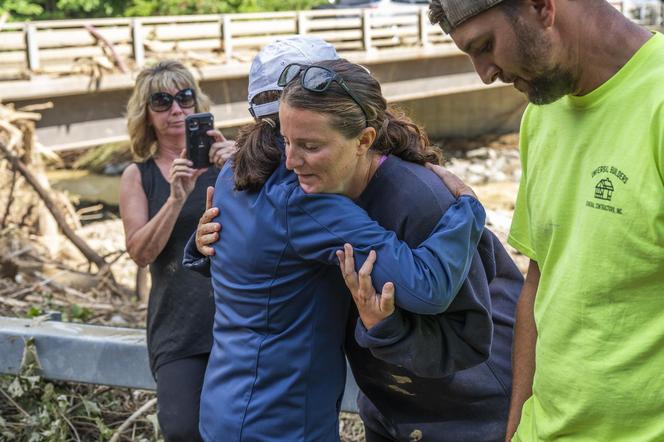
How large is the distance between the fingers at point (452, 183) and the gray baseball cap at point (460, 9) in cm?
60

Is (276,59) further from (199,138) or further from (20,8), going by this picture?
(20,8)

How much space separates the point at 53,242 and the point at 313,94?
11271 mm

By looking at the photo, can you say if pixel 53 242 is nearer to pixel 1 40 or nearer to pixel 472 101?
pixel 1 40

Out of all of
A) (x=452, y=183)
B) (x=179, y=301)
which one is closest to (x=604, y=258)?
(x=452, y=183)

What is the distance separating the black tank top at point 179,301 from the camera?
14.3ft

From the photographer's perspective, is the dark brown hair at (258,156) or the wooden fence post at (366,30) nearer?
the dark brown hair at (258,156)

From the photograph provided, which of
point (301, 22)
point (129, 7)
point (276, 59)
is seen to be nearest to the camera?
point (276, 59)

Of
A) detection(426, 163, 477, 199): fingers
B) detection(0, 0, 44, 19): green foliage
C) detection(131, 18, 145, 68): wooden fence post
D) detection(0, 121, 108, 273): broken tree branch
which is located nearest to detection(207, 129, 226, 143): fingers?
detection(426, 163, 477, 199): fingers

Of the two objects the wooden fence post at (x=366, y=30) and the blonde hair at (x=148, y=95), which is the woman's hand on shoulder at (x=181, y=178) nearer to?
the blonde hair at (x=148, y=95)

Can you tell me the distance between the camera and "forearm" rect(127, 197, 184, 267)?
453cm

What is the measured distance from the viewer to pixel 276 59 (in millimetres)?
3314

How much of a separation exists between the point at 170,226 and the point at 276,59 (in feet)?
4.76

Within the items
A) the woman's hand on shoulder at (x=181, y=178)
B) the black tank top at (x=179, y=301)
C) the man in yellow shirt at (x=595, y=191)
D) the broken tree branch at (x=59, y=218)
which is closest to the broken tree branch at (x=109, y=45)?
the broken tree branch at (x=59, y=218)

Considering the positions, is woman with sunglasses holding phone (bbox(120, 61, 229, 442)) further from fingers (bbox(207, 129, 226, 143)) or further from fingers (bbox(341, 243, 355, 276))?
fingers (bbox(341, 243, 355, 276))
